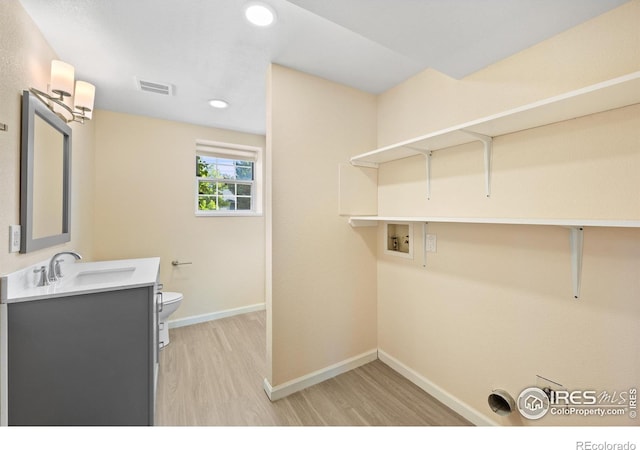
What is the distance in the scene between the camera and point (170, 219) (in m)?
2.91

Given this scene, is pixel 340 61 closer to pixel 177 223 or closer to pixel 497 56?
pixel 497 56

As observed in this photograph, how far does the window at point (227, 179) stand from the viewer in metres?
3.19

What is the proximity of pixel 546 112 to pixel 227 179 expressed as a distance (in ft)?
10.4

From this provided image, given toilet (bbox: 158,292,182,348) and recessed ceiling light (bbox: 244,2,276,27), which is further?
toilet (bbox: 158,292,182,348)

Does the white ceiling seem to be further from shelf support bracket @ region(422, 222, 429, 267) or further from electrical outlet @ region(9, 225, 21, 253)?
electrical outlet @ region(9, 225, 21, 253)

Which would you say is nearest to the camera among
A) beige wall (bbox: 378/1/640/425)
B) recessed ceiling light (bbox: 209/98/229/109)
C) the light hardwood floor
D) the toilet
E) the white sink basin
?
beige wall (bbox: 378/1/640/425)

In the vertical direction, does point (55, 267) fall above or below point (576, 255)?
below

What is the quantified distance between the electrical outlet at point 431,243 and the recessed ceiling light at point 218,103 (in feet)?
7.30

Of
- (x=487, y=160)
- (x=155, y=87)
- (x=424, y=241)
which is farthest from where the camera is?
(x=155, y=87)

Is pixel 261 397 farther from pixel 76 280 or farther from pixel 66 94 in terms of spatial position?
pixel 66 94

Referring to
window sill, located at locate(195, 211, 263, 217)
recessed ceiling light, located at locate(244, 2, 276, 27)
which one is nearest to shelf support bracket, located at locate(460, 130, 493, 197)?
recessed ceiling light, located at locate(244, 2, 276, 27)

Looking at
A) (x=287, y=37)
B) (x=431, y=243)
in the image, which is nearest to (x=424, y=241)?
(x=431, y=243)

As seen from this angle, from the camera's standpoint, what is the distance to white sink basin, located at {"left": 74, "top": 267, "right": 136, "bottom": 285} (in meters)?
1.81

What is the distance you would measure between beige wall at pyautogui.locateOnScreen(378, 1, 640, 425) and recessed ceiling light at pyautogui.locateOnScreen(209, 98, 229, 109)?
5.46 ft
